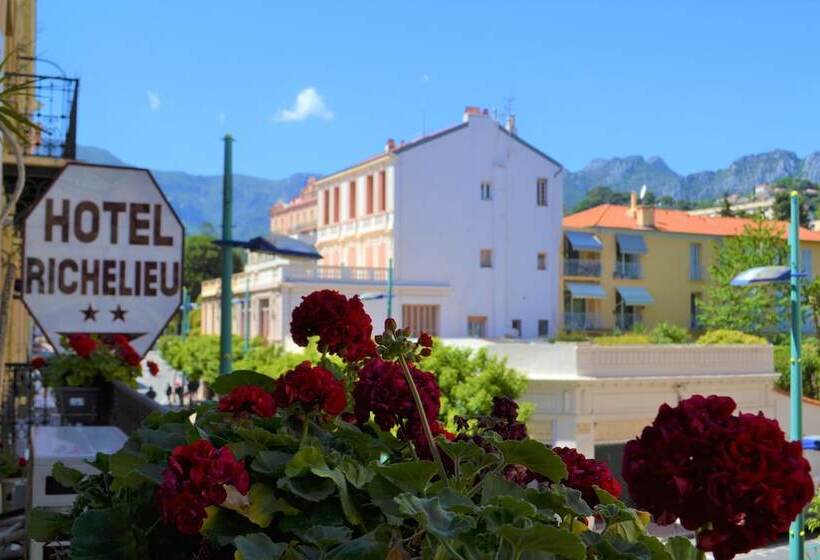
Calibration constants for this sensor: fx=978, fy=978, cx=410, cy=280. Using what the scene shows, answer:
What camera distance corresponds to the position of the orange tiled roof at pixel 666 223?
2051 inches

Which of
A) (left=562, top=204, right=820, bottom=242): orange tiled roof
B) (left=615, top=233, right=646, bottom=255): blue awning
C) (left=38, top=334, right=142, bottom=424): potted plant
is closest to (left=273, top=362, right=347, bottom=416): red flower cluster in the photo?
(left=38, top=334, right=142, bottom=424): potted plant

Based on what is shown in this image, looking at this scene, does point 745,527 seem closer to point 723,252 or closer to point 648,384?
point 648,384

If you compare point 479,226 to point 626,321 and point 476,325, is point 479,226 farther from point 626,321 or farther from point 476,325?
point 626,321

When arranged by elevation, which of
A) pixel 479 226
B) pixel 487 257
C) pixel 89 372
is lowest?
pixel 89 372

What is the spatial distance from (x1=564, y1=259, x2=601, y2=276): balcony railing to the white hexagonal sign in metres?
44.9

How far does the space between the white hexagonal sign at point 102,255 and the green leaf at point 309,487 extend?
4046 mm

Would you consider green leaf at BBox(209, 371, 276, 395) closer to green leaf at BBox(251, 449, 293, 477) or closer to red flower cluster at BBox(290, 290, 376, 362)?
red flower cluster at BBox(290, 290, 376, 362)

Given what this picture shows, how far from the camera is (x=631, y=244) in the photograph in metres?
51.0

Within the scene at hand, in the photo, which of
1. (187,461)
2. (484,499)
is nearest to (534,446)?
(484,499)

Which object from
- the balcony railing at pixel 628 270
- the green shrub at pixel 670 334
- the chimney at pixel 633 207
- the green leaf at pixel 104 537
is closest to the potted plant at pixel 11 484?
the green leaf at pixel 104 537

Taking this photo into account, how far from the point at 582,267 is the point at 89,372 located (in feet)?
144

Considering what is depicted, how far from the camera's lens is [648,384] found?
28.6 meters

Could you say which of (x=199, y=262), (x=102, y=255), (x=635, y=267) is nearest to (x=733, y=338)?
(x=635, y=267)

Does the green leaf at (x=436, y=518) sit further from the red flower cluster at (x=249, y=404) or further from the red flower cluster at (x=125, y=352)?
the red flower cluster at (x=125, y=352)
